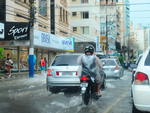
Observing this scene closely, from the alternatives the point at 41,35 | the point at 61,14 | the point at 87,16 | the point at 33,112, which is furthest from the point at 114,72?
the point at 87,16

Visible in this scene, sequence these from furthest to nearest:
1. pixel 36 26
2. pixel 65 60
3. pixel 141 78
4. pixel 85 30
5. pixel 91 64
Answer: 1. pixel 85 30
2. pixel 36 26
3. pixel 65 60
4. pixel 91 64
5. pixel 141 78

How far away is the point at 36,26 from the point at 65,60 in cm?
2339

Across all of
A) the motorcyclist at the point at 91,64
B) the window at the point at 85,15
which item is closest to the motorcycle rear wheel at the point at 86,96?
the motorcyclist at the point at 91,64

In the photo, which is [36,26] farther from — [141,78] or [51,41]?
[141,78]

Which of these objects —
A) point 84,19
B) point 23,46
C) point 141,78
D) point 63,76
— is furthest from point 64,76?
point 84,19

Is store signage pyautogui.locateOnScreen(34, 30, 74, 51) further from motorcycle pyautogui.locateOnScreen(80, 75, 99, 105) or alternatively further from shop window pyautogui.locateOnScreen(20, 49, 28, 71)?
motorcycle pyautogui.locateOnScreen(80, 75, 99, 105)

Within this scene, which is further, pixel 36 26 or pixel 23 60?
pixel 36 26

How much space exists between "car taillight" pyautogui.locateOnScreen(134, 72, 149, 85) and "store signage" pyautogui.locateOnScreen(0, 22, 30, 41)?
21648mm

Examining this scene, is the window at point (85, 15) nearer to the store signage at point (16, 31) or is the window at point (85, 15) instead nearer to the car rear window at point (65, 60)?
the store signage at point (16, 31)

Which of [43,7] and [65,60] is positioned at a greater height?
[43,7]

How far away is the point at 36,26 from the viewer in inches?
1415

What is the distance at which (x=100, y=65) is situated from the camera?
10.1 m

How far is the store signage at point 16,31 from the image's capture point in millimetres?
27516

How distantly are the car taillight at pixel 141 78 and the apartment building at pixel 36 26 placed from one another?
755 inches
